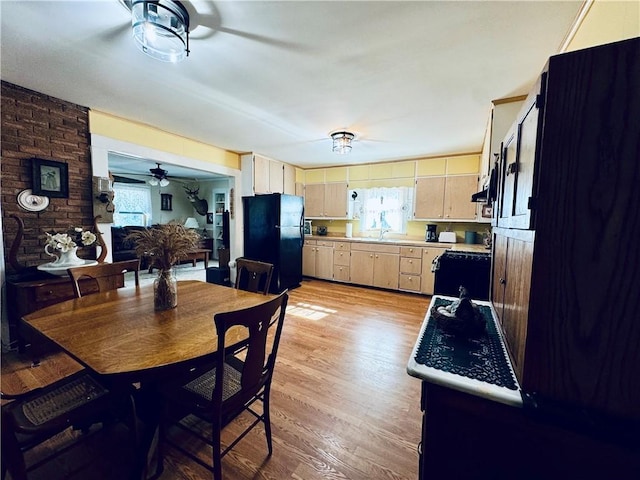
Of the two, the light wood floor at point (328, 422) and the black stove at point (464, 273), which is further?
the black stove at point (464, 273)

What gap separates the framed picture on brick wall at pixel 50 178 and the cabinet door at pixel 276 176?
2.91 metres

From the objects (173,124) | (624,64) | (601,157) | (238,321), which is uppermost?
(173,124)

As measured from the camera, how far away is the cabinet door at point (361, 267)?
5031 mm

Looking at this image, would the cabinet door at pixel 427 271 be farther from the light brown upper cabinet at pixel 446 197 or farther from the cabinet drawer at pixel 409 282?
the light brown upper cabinet at pixel 446 197

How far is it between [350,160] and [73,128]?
405 centimetres

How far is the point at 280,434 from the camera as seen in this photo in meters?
1.64

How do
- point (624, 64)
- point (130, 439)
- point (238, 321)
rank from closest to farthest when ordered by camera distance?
1. point (624, 64)
2. point (238, 321)
3. point (130, 439)

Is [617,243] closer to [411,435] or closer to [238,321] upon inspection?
[238,321]

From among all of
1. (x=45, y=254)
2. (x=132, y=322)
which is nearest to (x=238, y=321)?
(x=132, y=322)

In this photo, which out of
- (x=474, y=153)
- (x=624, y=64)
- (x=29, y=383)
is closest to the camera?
(x=624, y=64)

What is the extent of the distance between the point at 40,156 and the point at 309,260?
420 centimetres

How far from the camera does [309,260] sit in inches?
225

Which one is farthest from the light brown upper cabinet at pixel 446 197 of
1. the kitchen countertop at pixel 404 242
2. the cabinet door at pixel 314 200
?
the cabinet door at pixel 314 200

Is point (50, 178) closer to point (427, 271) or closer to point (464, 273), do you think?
point (464, 273)
